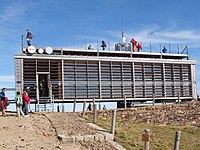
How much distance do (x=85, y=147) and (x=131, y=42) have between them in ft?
78.3

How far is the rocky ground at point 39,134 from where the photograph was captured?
12.2 metres

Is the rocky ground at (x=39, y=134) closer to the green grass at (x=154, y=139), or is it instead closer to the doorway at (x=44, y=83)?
the green grass at (x=154, y=139)

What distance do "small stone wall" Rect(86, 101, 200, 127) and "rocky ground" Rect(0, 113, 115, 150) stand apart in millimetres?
8177

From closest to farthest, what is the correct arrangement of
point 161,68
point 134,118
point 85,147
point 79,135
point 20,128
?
1. point 85,147
2. point 79,135
3. point 20,128
4. point 134,118
5. point 161,68

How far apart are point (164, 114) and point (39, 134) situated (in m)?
14.3

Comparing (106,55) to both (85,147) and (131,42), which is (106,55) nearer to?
(131,42)

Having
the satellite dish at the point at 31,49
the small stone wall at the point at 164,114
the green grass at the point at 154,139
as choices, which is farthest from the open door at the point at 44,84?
the green grass at the point at 154,139

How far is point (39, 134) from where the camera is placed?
1404 centimetres

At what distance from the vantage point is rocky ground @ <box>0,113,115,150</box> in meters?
12.2

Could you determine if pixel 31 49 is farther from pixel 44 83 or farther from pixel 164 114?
pixel 164 114

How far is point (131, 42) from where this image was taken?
35.4 meters

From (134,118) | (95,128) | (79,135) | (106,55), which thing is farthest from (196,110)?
(79,135)

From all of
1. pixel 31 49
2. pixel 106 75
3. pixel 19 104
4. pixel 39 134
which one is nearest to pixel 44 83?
pixel 31 49

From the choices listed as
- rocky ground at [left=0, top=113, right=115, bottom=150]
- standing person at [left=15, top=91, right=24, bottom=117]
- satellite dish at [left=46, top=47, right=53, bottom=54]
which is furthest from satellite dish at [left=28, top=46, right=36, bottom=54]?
rocky ground at [left=0, top=113, right=115, bottom=150]
